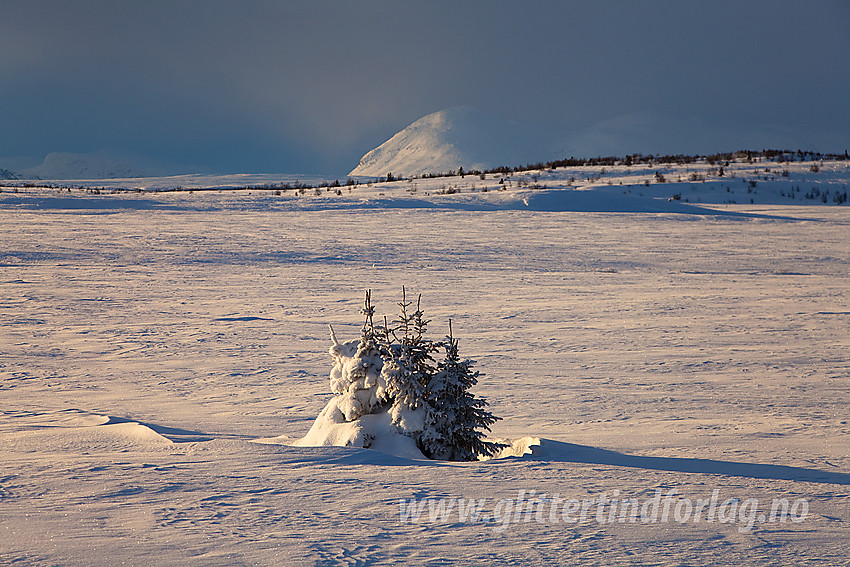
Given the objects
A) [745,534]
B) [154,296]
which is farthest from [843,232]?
[745,534]

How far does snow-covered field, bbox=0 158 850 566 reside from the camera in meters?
3.43

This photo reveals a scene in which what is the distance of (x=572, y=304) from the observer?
39.0 feet

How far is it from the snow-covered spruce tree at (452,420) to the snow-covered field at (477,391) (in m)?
0.52

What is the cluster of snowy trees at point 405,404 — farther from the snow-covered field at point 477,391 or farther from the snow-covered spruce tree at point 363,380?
the snow-covered field at point 477,391

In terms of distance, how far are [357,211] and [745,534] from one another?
22120 mm

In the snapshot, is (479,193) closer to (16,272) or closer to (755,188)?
(755,188)

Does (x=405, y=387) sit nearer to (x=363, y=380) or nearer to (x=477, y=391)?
(x=363, y=380)

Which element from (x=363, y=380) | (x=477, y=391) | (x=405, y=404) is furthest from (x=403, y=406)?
(x=477, y=391)

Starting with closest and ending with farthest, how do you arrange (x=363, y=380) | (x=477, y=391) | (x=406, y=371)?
(x=406, y=371) < (x=363, y=380) < (x=477, y=391)

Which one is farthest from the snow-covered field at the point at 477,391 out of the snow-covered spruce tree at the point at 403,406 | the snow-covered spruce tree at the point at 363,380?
the snow-covered spruce tree at the point at 363,380

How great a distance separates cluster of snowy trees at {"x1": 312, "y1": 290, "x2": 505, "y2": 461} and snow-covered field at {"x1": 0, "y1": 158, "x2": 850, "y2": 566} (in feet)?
1.53

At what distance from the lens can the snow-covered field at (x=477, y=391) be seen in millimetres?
3434

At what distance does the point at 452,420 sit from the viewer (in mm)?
5270

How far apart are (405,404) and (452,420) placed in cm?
34
